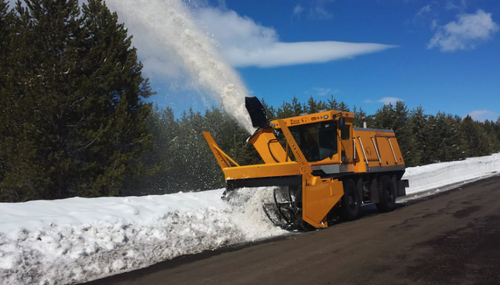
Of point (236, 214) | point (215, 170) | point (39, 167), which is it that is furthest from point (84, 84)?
point (215, 170)

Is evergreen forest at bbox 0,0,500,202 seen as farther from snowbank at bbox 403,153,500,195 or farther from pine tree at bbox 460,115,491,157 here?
pine tree at bbox 460,115,491,157

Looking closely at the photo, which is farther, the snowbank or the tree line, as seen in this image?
the tree line

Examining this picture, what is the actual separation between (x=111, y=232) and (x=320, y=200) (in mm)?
4311

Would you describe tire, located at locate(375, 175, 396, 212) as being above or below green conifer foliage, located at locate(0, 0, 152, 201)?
below

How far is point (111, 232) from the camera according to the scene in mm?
6695

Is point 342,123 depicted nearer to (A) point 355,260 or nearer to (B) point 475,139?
(A) point 355,260

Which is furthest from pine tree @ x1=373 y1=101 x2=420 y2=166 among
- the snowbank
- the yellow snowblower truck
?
the yellow snowblower truck

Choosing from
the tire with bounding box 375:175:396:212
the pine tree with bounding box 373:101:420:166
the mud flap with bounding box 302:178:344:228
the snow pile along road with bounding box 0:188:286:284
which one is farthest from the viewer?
the pine tree with bounding box 373:101:420:166

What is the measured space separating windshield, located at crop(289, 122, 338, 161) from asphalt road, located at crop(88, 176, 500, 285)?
2133mm


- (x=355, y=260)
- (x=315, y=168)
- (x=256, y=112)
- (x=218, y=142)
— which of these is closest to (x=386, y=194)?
(x=315, y=168)

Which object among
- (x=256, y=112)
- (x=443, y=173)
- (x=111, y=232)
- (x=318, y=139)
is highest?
(x=256, y=112)

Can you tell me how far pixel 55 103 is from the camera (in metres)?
17.3

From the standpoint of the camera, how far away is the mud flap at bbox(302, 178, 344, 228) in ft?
26.1

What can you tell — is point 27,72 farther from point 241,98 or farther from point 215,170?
point 215,170
